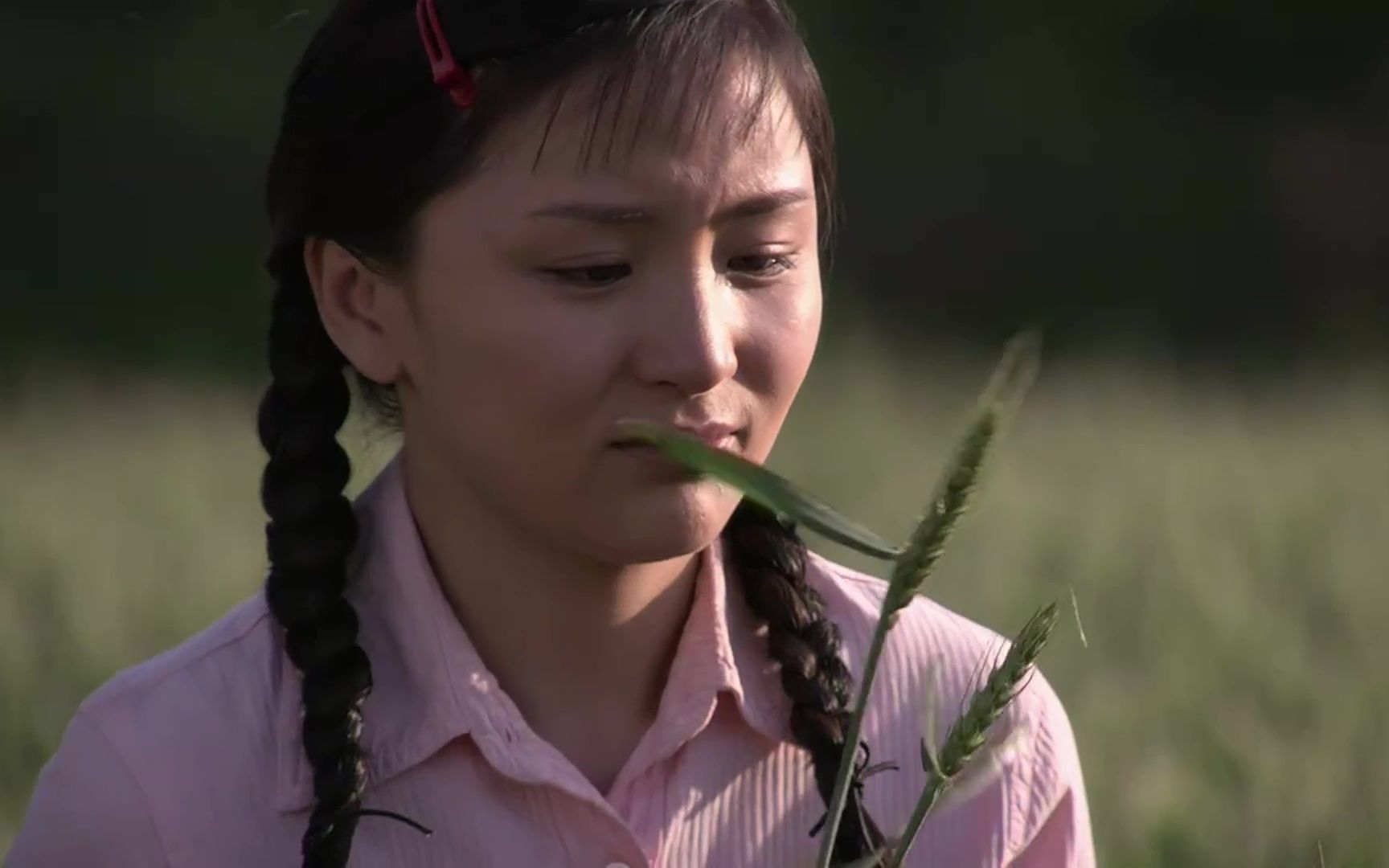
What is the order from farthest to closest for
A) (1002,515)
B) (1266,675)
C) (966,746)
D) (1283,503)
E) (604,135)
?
(1283,503) → (1002,515) → (1266,675) → (604,135) → (966,746)

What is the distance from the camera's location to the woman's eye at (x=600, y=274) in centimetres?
193

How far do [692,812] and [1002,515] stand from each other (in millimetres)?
2414

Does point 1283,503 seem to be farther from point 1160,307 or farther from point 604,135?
point 1160,307

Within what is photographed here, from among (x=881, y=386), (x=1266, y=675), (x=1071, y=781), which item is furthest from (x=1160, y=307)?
(x=1071, y=781)

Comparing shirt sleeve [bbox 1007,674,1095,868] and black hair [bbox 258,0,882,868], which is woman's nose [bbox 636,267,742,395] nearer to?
black hair [bbox 258,0,882,868]

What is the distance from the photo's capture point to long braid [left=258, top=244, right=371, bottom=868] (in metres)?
2.01

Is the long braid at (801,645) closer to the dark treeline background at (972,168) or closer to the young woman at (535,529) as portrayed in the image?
the young woman at (535,529)

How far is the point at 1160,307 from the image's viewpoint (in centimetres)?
1093

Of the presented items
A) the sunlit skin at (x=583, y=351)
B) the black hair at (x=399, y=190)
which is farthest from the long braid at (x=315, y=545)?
the sunlit skin at (x=583, y=351)

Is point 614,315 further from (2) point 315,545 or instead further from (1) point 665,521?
(2) point 315,545

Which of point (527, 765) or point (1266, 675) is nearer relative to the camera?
point (527, 765)

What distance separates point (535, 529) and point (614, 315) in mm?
215

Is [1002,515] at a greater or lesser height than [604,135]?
lesser

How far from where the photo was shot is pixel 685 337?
1.90 m
